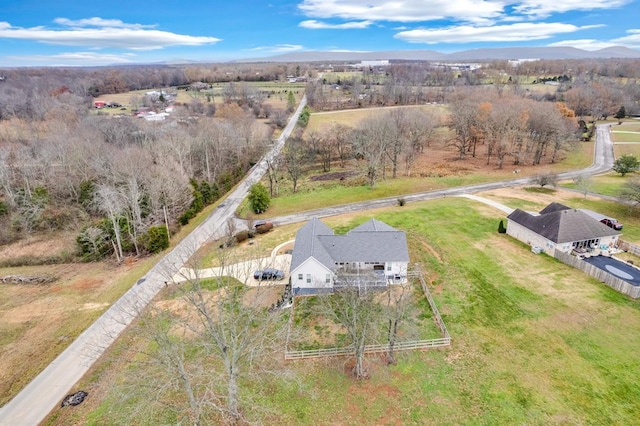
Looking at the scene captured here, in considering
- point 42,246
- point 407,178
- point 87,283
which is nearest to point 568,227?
Answer: point 407,178

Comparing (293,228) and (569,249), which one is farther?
(293,228)

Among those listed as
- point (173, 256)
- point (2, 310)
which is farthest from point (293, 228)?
point (2, 310)

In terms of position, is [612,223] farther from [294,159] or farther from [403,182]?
[294,159]

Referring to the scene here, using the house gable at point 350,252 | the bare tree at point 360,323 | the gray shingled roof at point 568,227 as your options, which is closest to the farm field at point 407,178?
the house gable at point 350,252

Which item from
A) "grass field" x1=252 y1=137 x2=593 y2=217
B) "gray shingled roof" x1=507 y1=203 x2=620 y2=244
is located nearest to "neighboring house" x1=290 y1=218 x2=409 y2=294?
"gray shingled roof" x1=507 y1=203 x2=620 y2=244

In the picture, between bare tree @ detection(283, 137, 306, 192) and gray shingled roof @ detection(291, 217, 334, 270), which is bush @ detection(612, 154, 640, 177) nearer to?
bare tree @ detection(283, 137, 306, 192)

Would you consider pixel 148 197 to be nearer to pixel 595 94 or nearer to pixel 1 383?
pixel 1 383
